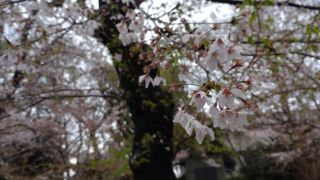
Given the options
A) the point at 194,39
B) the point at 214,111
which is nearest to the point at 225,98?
the point at 214,111

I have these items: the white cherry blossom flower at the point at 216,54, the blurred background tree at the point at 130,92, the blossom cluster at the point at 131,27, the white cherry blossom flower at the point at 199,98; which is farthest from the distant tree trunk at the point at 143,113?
the white cherry blossom flower at the point at 199,98

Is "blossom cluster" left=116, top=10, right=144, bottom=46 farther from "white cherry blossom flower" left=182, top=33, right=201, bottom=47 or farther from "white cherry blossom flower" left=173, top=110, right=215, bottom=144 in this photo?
"white cherry blossom flower" left=173, top=110, right=215, bottom=144

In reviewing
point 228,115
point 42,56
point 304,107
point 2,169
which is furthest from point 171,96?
point 304,107

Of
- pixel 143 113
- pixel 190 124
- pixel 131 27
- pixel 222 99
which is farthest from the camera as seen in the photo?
pixel 143 113

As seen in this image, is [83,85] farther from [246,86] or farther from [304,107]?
[246,86]

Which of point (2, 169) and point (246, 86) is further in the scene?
point (2, 169)

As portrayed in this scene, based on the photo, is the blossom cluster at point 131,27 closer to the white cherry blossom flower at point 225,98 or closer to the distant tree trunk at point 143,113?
the distant tree trunk at point 143,113

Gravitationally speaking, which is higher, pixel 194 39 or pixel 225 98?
pixel 194 39

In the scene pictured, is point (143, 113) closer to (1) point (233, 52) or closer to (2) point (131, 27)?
(2) point (131, 27)

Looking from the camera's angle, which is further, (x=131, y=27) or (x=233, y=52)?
(x=131, y=27)
